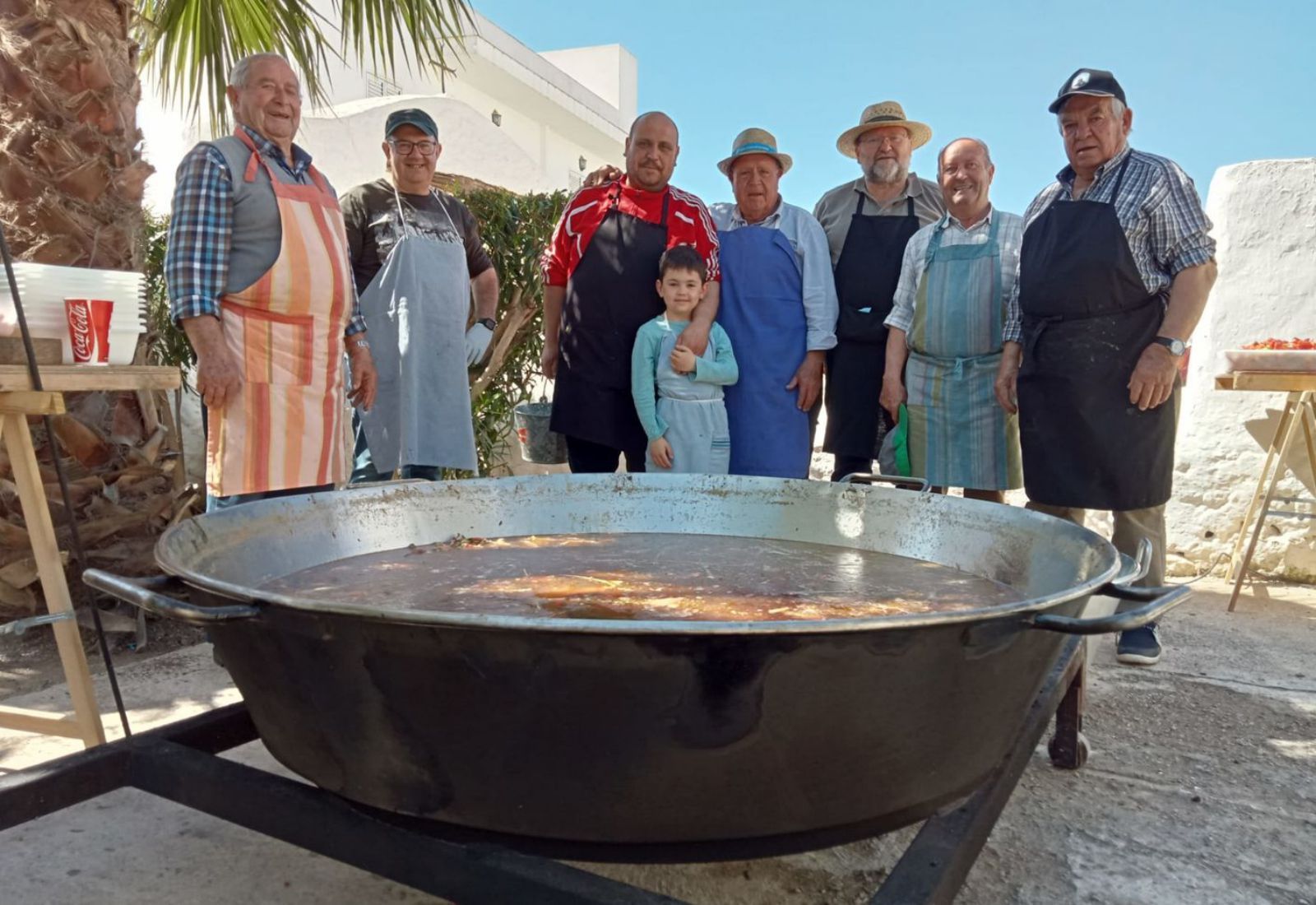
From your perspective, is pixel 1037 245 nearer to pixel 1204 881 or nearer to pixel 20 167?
pixel 1204 881

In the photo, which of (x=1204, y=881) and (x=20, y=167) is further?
(x=20, y=167)

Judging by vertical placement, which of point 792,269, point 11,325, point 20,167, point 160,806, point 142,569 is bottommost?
point 160,806

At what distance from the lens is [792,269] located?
3506 mm

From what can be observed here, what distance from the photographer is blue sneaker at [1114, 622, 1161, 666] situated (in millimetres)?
3234

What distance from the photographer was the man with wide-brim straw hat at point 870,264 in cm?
360

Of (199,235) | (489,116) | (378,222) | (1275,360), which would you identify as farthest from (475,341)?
(489,116)

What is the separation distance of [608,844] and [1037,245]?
266 cm

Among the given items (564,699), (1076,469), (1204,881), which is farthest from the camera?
(1076,469)

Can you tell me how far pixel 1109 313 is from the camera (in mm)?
2982

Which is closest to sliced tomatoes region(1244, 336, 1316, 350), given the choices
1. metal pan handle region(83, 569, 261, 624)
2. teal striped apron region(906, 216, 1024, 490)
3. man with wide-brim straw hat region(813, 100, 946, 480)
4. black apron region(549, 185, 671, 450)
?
teal striped apron region(906, 216, 1024, 490)

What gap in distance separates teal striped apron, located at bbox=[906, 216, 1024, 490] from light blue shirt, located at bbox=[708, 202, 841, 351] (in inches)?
12.7

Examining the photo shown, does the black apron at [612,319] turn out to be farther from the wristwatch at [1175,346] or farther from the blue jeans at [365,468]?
the wristwatch at [1175,346]

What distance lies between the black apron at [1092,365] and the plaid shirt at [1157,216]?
1.1 inches

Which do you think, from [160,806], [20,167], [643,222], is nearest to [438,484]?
[160,806]
